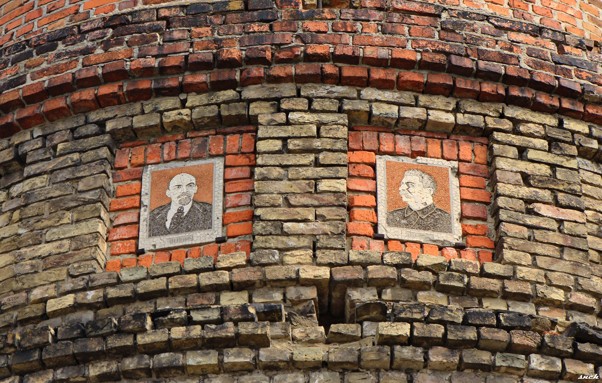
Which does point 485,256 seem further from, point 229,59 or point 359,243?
point 229,59

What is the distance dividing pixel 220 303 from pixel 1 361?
1.10 m

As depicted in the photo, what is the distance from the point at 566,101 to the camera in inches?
302

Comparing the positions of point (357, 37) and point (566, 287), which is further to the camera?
point (357, 37)

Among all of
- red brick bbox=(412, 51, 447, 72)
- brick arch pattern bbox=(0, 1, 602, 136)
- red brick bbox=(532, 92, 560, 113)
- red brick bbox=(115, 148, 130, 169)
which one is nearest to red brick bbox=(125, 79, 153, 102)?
brick arch pattern bbox=(0, 1, 602, 136)

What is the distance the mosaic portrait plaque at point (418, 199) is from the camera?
704 cm

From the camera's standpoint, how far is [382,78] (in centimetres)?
746

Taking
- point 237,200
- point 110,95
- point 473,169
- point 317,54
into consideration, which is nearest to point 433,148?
point 473,169

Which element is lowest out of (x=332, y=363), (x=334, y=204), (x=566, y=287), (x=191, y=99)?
(x=332, y=363)

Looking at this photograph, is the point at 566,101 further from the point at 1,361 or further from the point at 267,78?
the point at 1,361

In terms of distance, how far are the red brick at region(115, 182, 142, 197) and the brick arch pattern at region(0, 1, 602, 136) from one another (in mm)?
510

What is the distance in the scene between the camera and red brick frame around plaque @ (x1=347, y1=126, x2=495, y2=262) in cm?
698

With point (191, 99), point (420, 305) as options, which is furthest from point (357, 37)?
point (420, 305)

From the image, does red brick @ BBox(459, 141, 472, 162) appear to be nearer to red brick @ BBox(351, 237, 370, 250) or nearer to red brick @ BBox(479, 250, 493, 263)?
red brick @ BBox(479, 250, 493, 263)

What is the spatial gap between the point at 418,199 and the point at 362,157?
14.5 inches
